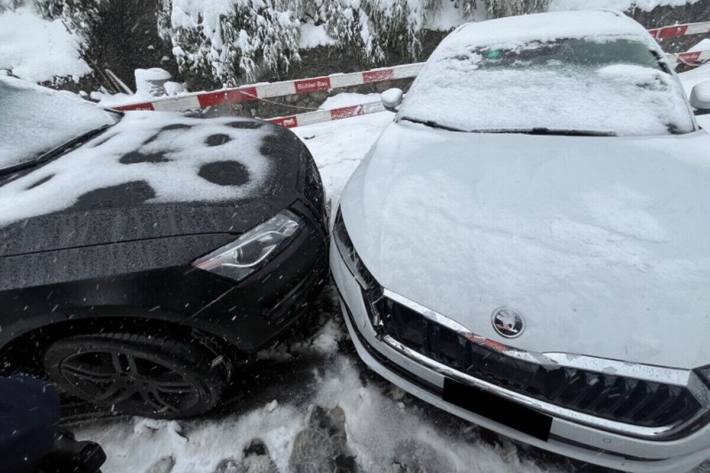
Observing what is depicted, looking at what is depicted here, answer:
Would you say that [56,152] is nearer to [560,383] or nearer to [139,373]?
[139,373]

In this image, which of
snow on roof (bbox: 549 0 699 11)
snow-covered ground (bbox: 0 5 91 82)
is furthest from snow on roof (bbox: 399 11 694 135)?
snow-covered ground (bbox: 0 5 91 82)

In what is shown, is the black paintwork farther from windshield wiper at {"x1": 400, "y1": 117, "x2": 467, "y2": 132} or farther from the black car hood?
windshield wiper at {"x1": 400, "y1": 117, "x2": 467, "y2": 132}

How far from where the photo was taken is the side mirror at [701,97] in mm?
2172

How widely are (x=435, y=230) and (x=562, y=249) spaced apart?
468mm

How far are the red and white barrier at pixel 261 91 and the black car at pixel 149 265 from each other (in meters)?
3.38

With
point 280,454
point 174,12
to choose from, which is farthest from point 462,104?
point 174,12

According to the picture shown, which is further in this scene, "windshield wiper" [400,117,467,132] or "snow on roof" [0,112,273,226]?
"windshield wiper" [400,117,467,132]

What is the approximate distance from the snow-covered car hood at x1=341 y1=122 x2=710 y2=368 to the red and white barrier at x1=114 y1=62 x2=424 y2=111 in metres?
4.30

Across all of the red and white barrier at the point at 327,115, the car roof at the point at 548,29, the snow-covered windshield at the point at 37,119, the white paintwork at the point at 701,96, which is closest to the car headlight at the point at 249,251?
the snow-covered windshield at the point at 37,119

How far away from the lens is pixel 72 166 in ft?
6.24

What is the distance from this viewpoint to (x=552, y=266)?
1.31 m

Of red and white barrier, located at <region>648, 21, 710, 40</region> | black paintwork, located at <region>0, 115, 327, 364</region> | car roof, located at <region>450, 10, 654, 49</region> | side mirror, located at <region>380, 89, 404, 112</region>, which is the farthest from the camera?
red and white barrier, located at <region>648, 21, 710, 40</region>

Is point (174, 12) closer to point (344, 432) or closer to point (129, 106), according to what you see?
point (129, 106)

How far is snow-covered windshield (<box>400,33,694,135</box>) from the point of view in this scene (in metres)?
1.99
